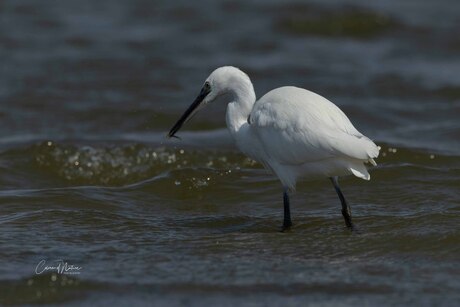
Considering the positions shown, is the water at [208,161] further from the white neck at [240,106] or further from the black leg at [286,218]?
the white neck at [240,106]

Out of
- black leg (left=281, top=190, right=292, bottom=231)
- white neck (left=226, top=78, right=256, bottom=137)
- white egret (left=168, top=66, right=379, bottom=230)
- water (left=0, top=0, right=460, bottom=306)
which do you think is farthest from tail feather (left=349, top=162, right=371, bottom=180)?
white neck (left=226, top=78, right=256, bottom=137)

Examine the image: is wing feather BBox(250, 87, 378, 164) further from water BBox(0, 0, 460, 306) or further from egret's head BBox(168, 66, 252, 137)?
water BBox(0, 0, 460, 306)

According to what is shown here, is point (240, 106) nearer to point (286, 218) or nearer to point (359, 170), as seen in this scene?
point (286, 218)

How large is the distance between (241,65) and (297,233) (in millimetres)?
8013

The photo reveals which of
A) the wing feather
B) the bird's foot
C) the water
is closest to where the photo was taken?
the water

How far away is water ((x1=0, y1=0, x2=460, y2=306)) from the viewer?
7066mm

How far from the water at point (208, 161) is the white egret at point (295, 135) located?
0.54m

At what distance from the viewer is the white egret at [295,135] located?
793cm

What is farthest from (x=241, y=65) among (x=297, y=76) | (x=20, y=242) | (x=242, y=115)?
(x=20, y=242)

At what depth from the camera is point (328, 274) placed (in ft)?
23.3

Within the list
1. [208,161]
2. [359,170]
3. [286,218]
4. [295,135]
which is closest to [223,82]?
[295,135]

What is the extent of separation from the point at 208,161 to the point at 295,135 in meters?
3.36

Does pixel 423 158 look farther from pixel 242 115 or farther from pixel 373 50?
pixel 373 50

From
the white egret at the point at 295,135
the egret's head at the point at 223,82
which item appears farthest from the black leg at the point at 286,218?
the egret's head at the point at 223,82
